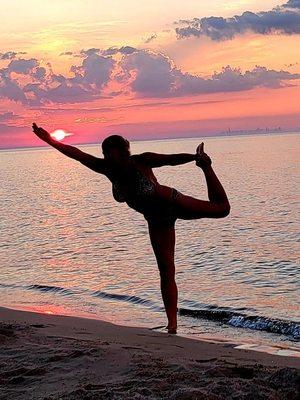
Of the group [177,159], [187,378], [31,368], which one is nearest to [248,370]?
[187,378]

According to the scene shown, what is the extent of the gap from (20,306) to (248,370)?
28.8ft

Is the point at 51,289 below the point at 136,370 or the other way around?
below

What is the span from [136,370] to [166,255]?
2.29 m

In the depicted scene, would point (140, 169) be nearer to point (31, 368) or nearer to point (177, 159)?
point (177, 159)

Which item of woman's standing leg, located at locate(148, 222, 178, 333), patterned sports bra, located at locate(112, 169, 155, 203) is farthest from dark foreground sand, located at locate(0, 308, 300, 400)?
patterned sports bra, located at locate(112, 169, 155, 203)

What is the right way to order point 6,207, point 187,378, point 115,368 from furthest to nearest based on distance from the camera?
point 6,207 → point 115,368 → point 187,378

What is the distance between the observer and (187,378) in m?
5.05

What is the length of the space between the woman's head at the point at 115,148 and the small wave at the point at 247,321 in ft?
16.7

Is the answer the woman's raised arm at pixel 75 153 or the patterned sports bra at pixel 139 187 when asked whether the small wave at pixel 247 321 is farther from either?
the woman's raised arm at pixel 75 153

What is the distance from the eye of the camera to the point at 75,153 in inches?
283

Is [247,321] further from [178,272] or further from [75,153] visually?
[75,153]

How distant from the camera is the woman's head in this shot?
696 centimetres

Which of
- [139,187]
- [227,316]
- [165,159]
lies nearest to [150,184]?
[139,187]

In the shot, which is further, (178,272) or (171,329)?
(178,272)
